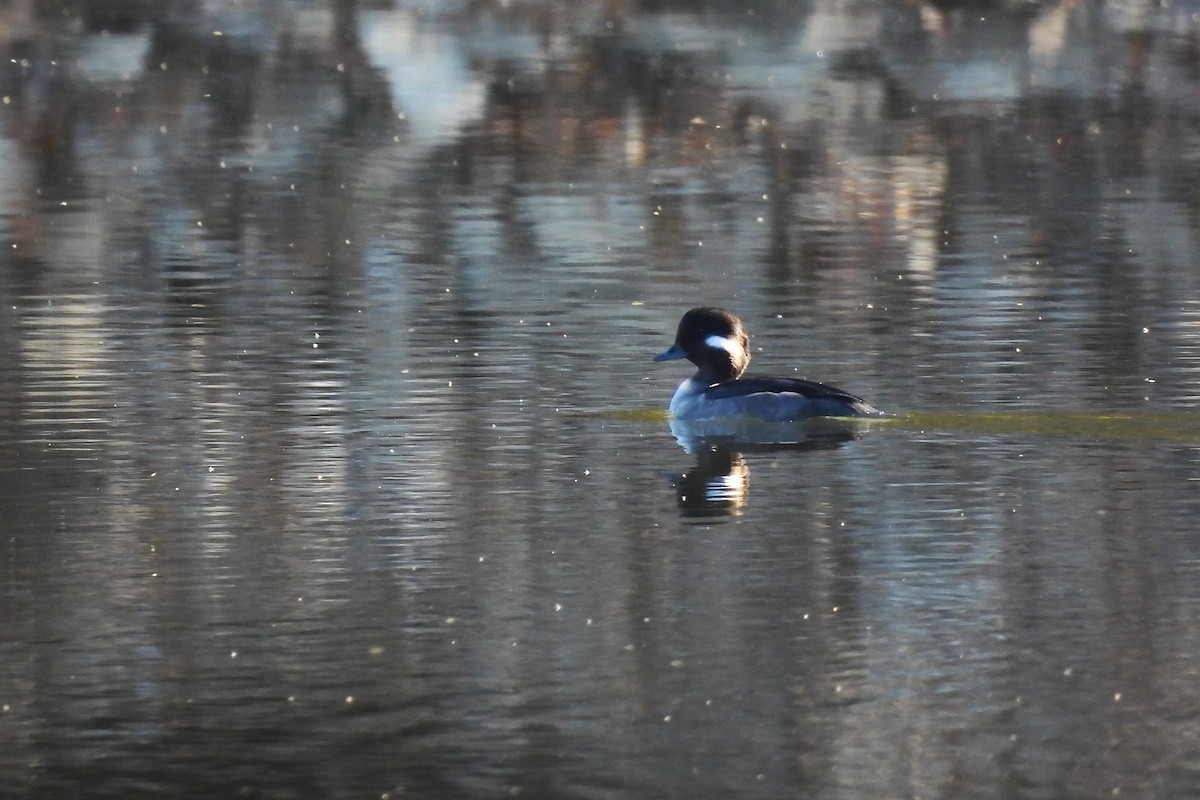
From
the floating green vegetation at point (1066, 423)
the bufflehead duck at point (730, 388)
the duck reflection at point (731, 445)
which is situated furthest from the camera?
the bufflehead duck at point (730, 388)

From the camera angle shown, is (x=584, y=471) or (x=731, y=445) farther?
(x=731, y=445)

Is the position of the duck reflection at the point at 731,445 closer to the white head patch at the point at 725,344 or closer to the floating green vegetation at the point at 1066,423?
the floating green vegetation at the point at 1066,423

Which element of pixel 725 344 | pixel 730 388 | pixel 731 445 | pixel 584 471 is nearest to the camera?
pixel 584 471


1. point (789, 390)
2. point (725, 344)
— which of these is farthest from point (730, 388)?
point (725, 344)

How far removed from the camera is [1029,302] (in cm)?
1847

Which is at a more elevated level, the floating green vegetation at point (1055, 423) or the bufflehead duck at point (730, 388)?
the bufflehead duck at point (730, 388)

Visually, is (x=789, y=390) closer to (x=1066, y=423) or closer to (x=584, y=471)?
(x=1066, y=423)

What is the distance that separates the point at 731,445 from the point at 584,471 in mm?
1412

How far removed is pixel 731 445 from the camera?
13.8 metres

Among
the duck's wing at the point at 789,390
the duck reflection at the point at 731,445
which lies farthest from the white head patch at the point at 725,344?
the duck reflection at the point at 731,445

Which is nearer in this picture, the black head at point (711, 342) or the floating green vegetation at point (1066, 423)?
the floating green vegetation at point (1066, 423)

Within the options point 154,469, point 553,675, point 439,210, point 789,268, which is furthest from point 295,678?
point 439,210

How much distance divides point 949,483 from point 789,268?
8.67 m

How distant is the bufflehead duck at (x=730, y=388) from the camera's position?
13750 millimetres
